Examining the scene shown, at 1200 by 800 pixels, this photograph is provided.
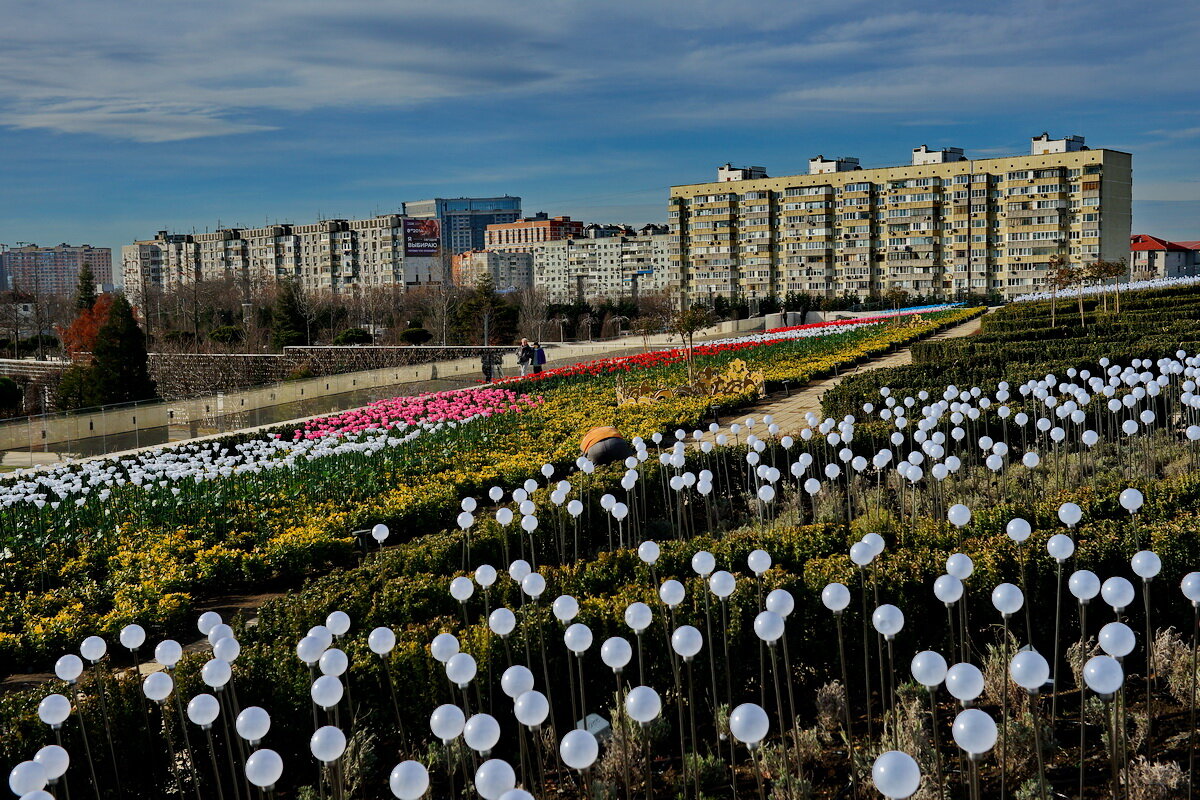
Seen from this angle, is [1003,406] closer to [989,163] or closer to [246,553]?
[246,553]

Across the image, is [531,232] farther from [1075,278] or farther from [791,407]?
[791,407]

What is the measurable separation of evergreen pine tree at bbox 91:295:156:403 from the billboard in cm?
8207

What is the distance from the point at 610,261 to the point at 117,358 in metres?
119

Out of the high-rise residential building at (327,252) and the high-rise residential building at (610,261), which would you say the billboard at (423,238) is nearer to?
the high-rise residential building at (327,252)

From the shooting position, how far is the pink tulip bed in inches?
616

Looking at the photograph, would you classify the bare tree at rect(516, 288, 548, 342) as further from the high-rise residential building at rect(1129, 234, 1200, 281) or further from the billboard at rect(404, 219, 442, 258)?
the high-rise residential building at rect(1129, 234, 1200, 281)

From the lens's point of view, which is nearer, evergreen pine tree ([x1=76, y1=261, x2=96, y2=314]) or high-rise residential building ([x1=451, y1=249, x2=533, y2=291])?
evergreen pine tree ([x1=76, y1=261, x2=96, y2=314])

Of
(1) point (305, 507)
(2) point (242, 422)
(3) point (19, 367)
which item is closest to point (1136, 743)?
(1) point (305, 507)

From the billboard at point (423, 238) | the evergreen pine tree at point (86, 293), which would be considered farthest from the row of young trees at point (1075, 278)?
the billboard at point (423, 238)

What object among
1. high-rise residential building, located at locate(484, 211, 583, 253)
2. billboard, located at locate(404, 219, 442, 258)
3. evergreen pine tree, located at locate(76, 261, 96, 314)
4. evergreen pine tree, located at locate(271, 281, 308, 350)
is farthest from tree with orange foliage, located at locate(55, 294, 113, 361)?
high-rise residential building, located at locate(484, 211, 583, 253)

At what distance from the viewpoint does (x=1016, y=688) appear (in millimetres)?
5148

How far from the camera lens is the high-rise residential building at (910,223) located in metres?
79.3

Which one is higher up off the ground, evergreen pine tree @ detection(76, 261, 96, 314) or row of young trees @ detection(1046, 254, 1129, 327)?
evergreen pine tree @ detection(76, 261, 96, 314)

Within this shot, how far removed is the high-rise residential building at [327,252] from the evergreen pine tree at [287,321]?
5386cm
